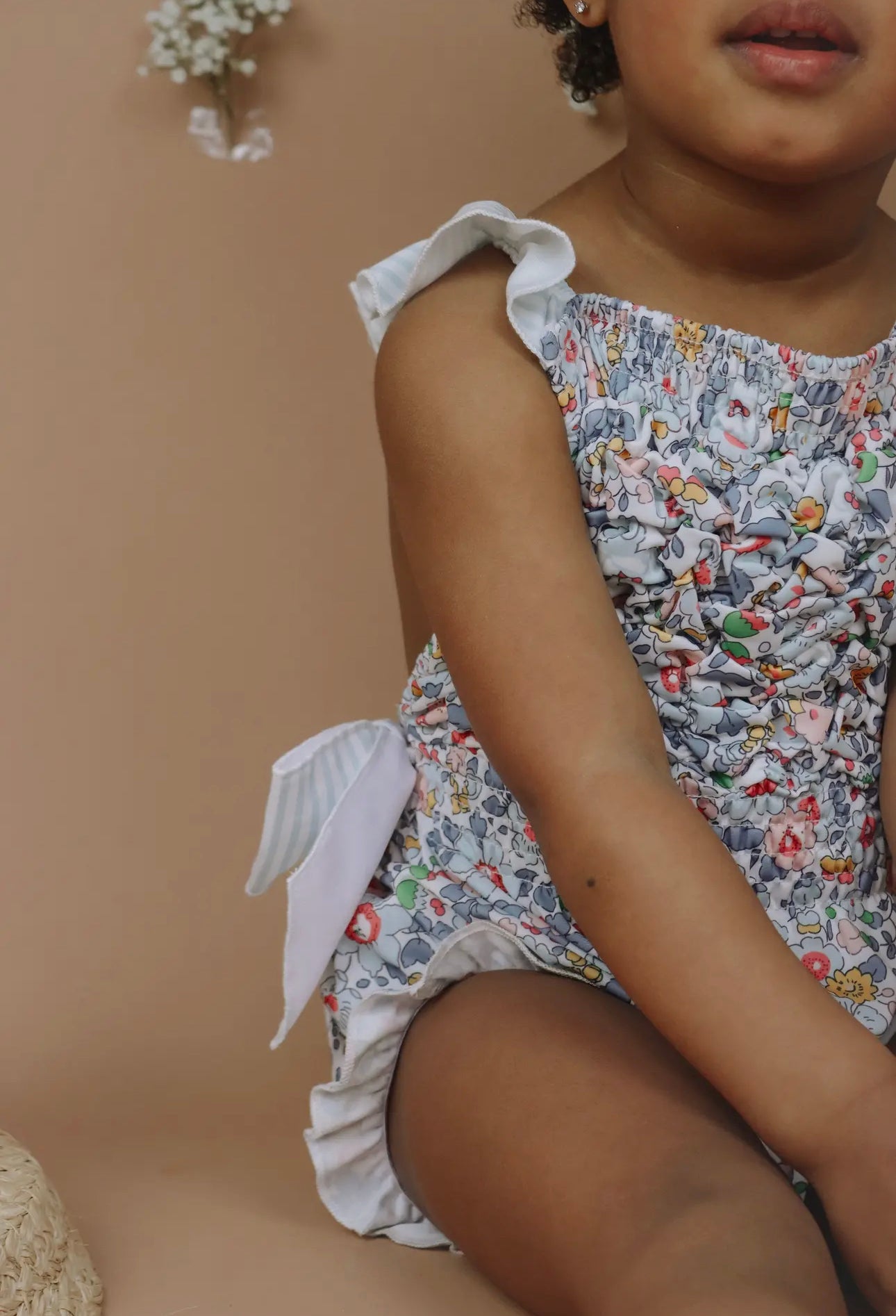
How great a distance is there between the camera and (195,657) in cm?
139

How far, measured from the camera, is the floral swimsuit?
37.0 inches

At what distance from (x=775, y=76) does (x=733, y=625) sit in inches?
Result: 11.2

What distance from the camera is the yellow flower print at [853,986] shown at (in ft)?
3.23

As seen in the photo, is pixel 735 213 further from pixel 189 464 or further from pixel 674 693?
pixel 189 464

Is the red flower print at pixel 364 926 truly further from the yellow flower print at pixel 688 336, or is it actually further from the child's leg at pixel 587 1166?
the yellow flower print at pixel 688 336

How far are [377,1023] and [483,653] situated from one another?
0.23m

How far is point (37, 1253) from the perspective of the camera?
915mm

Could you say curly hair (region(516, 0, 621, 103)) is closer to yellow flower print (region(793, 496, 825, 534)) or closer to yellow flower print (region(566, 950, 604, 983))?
yellow flower print (region(793, 496, 825, 534))

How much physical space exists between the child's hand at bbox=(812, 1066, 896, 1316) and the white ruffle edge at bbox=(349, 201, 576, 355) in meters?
0.42

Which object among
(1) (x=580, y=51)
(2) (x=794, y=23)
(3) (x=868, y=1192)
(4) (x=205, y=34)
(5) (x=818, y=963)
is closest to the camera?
(3) (x=868, y=1192)

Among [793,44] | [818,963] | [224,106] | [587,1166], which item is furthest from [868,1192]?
[224,106]

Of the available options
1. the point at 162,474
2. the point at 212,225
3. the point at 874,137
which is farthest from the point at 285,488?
the point at 874,137

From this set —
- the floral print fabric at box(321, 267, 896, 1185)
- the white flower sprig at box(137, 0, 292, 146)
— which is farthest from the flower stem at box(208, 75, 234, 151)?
the floral print fabric at box(321, 267, 896, 1185)

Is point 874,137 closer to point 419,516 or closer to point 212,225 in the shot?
point 419,516
